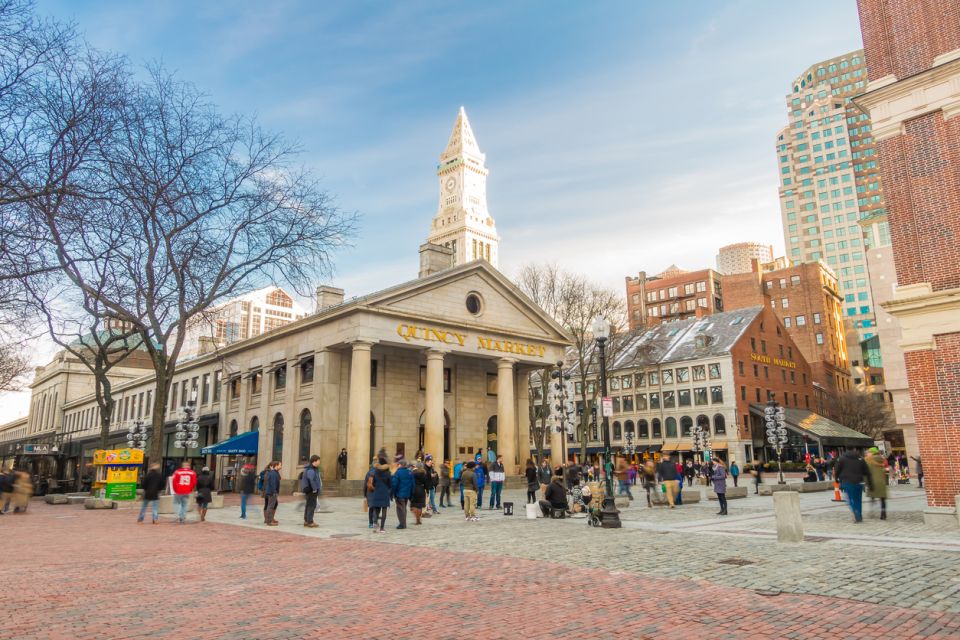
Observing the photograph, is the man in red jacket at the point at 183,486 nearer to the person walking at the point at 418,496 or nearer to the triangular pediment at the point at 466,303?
the person walking at the point at 418,496

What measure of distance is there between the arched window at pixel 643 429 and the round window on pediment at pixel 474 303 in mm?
37272

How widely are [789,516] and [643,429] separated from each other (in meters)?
59.4

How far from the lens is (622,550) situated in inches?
477

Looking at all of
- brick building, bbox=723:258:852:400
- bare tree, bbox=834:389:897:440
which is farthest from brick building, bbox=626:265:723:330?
bare tree, bbox=834:389:897:440

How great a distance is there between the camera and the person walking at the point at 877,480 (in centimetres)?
1662

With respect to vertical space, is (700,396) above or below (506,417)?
above

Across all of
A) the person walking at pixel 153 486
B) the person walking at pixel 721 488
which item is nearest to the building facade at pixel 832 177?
the person walking at pixel 721 488

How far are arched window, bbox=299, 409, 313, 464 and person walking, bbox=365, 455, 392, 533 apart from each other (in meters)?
20.4

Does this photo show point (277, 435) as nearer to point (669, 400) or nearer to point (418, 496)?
point (418, 496)

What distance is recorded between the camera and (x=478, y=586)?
8.88 meters

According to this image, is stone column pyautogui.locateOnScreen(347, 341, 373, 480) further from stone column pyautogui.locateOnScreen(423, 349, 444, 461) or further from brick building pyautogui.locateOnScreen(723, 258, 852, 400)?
brick building pyautogui.locateOnScreen(723, 258, 852, 400)

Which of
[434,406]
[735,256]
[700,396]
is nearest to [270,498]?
[434,406]

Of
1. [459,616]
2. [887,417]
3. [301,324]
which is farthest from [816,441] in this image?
[459,616]

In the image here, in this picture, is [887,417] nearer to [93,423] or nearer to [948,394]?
[948,394]
